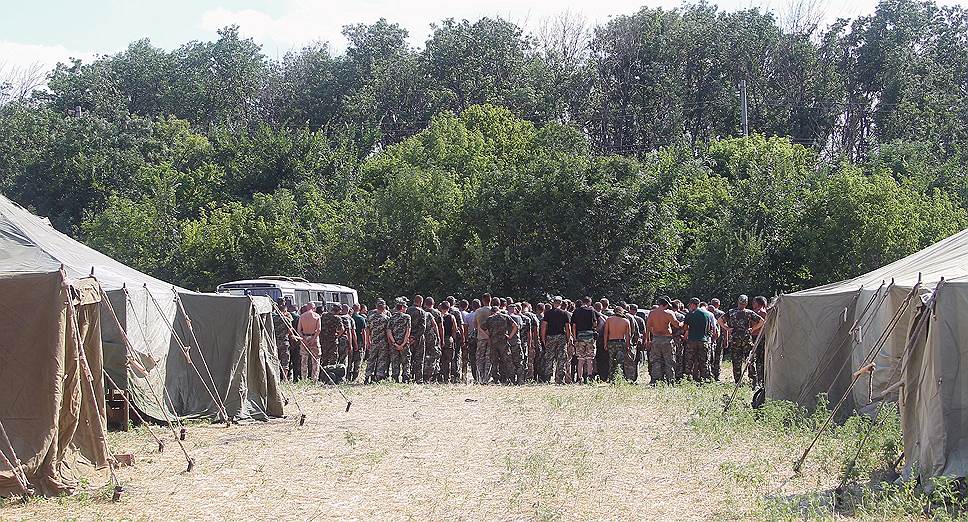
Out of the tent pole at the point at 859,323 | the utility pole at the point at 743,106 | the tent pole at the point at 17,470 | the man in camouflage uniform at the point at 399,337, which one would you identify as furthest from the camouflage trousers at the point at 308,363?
the utility pole at the point at 743,106

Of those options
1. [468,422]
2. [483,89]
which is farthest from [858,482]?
[483,89]

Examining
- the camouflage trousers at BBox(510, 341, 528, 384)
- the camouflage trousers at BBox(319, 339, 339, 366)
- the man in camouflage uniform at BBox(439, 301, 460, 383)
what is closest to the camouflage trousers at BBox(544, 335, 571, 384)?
the camouflage trousers at BBox(510, 341, 528, 384)

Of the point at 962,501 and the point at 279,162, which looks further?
the point at 279,162

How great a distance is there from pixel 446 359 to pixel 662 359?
4433 mm

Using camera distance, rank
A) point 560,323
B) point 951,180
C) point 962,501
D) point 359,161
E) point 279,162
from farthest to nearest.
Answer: point 359,161 → point 279,162 → point 951,180 → point 560,323 → point 962,501

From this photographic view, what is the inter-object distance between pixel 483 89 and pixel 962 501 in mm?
50188

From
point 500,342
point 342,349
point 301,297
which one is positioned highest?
point 301,297

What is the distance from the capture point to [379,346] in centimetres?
2222

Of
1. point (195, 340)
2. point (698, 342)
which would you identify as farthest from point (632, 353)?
point (195, 340)

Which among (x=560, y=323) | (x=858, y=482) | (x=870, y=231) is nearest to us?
(x=858, y=482)

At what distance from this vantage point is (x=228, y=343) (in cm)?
1559

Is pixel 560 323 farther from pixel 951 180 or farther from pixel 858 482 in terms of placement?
pixel 951 180

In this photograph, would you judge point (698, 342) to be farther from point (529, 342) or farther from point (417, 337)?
point (417, 337)

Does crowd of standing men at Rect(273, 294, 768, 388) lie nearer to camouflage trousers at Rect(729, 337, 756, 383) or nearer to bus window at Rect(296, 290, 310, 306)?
camouflage trousers at Rect(729, 337, 756, 383)
